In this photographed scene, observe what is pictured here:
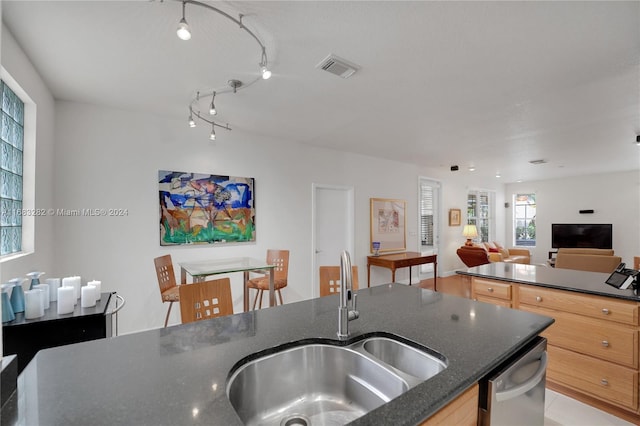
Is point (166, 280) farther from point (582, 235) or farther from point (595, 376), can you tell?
point (582, 235)

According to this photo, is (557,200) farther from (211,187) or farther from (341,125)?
(211,187)

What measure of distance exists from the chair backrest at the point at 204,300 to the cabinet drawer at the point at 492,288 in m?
2.14

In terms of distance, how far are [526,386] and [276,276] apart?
3000 mm

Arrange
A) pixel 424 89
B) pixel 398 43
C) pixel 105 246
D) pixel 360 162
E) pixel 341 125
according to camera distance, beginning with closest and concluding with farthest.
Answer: pixel 398 43
pixel 424 89
pixel 105 246
pixel 341 125
pixel 360 162

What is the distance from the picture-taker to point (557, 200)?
8.10 metres

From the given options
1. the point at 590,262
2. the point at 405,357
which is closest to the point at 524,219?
the point at 590,262

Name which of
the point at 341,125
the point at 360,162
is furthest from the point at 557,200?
the point at 341,125

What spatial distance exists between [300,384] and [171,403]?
51 cm

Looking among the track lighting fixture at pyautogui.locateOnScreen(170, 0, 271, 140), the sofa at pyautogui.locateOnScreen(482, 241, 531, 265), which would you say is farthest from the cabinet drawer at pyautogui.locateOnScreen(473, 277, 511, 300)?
the sofa at pyautogui.locateOnScreen(482, 241, 531, 265)

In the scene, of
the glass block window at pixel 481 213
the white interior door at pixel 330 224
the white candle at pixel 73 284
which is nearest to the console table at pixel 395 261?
the white interior door at pixel 330 224

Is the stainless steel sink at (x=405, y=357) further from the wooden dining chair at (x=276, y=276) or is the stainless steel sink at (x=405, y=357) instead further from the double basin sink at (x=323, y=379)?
the wooden dining chair at (x=276, y=276)

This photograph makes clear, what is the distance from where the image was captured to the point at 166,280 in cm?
317

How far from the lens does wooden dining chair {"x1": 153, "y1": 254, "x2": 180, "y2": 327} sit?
2988 millimetres

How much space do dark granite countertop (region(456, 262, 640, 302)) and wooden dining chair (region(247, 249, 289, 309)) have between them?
2.10m
